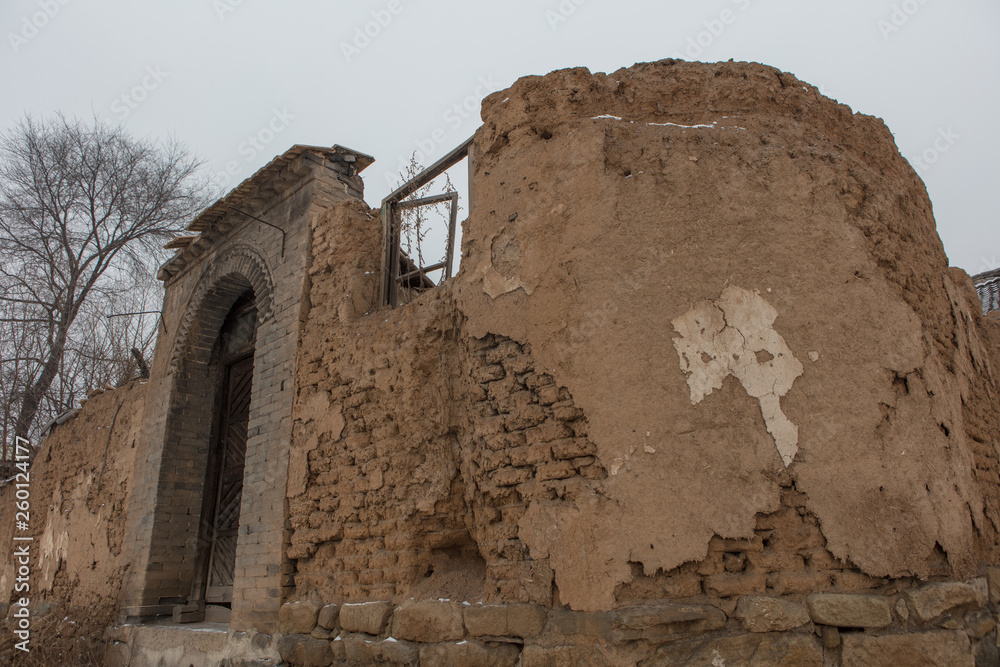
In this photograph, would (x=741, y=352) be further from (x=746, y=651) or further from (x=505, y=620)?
(x=505, y=620)

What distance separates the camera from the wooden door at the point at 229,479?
6367 millimetres

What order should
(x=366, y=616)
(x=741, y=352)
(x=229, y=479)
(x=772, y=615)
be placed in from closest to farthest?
1. (x=772, y=615)
2. (x=741, y=352)
3. (x=366, y=616)
4. (x=229, y=479)

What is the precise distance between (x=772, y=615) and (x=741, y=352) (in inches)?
45.9

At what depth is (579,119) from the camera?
378 cm

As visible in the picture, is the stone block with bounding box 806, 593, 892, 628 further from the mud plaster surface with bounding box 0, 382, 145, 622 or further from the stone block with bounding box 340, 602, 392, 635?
the mud plaster surface with bounding box 0, 382, 145, 622

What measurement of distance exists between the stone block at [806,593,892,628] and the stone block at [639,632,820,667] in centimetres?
11

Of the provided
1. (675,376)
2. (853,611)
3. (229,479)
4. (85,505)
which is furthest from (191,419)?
(853,611)

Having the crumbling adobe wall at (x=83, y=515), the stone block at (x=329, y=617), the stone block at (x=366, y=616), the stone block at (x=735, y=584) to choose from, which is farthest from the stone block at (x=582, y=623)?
the crumbling adobe wall at (x=83, y=515)

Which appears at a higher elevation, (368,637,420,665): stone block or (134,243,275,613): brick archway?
(134,243,275,613): brick archway

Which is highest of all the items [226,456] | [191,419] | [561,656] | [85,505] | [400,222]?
[400,222]

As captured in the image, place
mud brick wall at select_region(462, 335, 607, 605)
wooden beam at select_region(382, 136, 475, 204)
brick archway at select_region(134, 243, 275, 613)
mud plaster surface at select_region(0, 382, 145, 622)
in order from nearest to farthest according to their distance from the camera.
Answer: mud brick wall at select_region(462, 335, 607, 605)
wooden beam at select_region(382, 136, 475, 204)
brick archway at select_region(134, 243, 275, 613)
mud plaster surface at select_region(0, 382, 145, 622)

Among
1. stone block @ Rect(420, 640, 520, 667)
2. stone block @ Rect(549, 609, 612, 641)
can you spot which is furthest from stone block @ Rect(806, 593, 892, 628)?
stone block @ Rect(420, 640, 520, 667)

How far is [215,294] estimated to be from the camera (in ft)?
23.2

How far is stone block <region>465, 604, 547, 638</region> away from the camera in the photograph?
3.07 meters
